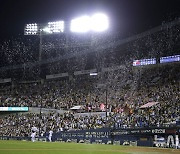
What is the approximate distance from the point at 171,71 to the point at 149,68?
4524mm

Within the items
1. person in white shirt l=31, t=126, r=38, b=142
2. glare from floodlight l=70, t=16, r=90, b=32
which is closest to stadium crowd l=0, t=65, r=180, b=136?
person in white shirt l=31, t=126, r=38, b=142

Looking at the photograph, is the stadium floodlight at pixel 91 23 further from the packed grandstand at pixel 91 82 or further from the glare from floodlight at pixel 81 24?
the packed grandstand at pixel 91 82

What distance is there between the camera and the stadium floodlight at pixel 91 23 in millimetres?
49812

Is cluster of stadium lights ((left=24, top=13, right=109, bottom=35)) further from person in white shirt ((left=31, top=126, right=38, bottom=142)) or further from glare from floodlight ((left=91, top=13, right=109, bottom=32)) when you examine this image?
person in white shirt ((left=31, top=126, right=38, bottom=142))

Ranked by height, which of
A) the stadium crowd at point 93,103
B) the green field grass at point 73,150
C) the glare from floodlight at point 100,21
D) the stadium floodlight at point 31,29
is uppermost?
the stadium floodlight at point 31,29

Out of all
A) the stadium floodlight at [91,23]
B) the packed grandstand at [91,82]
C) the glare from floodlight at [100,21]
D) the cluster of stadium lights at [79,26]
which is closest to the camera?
the packed grandstand at [91,82]

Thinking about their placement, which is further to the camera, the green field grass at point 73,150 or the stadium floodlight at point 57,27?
the stadium floodlight at point 57,27

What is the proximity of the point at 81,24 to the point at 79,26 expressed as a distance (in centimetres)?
48

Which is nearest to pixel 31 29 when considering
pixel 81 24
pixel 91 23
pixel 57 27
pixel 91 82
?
pixel 57 27

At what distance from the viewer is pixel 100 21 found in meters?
50.2

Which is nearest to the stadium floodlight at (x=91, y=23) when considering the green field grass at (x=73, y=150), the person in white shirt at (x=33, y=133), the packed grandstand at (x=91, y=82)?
the packed grandstand at (x=91, y=82)

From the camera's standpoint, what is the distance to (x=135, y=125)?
1264 inches

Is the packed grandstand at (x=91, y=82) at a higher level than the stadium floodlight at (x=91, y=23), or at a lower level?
lower

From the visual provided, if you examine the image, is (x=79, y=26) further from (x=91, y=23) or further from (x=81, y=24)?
(x=91, y=23)
